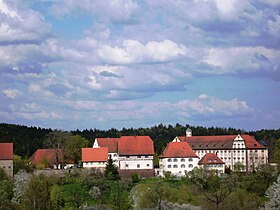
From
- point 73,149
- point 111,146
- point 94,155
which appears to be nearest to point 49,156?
point 73,149

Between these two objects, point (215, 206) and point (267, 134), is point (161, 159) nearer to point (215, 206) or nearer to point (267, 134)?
point (215, 206)

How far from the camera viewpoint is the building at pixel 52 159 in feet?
291

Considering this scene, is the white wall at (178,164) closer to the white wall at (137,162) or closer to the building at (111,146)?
the white wall at (137,162)

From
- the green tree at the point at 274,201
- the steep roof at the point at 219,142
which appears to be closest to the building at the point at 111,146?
the steep roof at the point at 219,142

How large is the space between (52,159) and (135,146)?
484 inches

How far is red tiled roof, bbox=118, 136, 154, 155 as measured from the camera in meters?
89.1

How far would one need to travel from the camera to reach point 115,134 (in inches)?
5866

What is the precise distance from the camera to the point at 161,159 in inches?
3615

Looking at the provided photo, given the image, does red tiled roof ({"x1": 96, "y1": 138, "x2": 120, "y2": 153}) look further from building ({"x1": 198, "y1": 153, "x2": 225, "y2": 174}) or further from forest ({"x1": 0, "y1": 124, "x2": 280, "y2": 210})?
building ({"x1": 198, "y1": 153, "x2": 225, "y2": 174})

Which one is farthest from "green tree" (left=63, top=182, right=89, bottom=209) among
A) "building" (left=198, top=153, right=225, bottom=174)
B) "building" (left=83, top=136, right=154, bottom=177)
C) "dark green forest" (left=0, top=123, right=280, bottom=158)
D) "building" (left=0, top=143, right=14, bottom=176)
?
"dark green forest" (left=0, top=123, right=280, bottom=158)

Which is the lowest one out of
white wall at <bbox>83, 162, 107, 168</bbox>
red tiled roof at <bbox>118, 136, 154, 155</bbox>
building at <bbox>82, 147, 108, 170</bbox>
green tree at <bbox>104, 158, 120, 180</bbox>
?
green tree at <bbox>104, 158, 120, 180</bbox>

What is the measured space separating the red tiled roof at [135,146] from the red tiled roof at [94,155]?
8.40 feet

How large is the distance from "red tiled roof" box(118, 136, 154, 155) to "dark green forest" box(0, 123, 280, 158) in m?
19.9

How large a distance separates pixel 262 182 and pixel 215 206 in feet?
56.5
